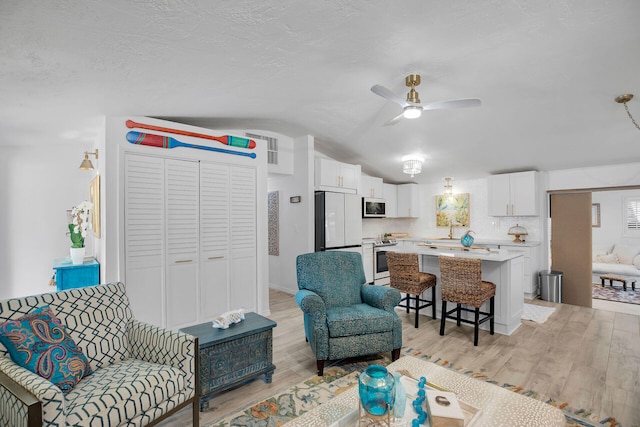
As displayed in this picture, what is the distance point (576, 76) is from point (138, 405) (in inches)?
164

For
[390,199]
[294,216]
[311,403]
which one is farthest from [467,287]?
[390,199]

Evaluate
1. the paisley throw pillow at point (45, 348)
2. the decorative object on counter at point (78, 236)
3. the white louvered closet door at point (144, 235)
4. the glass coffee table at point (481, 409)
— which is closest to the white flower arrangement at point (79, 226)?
the decorative object on counter at point (78, 236)

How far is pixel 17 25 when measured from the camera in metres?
1.74

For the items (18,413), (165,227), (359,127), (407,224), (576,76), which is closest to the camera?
(18,413)

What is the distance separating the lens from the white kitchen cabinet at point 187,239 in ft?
10.4

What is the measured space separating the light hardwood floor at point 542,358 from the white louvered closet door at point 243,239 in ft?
1.77

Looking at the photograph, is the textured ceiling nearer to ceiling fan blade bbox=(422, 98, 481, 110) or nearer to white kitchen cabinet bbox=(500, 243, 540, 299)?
ceiling fan blade bbox=(422, 98, 481, 110)

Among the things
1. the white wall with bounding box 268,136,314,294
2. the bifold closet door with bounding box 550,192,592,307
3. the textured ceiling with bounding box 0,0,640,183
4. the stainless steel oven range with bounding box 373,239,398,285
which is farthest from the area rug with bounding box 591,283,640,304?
the white wall with bounding box 268,136,314,294

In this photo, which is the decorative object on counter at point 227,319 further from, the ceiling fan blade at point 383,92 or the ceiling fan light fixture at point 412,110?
the ceiling fan light fixture at point 412,110

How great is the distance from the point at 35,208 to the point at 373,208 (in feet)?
17.6

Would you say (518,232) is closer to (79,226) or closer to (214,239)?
(214,239)

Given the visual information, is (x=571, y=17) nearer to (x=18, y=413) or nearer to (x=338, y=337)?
(x=338, y=337)

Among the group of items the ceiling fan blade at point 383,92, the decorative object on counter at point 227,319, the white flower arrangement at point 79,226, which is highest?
the ceiling fan blade at point 383,92

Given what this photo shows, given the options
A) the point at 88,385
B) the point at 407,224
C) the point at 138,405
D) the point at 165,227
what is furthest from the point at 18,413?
the point at 407,224
